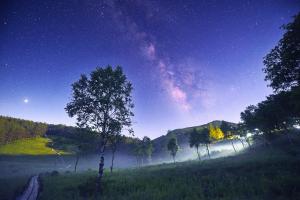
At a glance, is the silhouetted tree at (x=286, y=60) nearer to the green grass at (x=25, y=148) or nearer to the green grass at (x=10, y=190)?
the green grass at (x=10, y=190)

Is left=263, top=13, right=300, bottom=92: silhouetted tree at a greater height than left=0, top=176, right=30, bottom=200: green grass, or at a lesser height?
greater

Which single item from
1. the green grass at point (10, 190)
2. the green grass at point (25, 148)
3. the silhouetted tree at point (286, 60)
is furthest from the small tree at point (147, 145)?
the green grass at point (25, 148)

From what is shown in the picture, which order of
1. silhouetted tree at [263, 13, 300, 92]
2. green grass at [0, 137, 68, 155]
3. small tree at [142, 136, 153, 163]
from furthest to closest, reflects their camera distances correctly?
green grass at [0, 137, 68, 155]
small tree at [142, 136, 153, 163]
silhouetted tree at [263, 13, 300, 92]

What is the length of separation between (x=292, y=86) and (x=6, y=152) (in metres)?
190

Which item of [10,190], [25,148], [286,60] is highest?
[25,148]

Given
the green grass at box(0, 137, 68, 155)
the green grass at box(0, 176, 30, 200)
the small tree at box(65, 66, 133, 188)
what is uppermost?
the green grass at box(0, 137, 68, 155)

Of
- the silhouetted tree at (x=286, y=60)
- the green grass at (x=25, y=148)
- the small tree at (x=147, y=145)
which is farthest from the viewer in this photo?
the green grass at (x=25, y=148)

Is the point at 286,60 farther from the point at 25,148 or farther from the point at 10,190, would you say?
the point at 25,148

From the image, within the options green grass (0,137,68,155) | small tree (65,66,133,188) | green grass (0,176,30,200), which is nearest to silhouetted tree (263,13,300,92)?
small tree (65,66,133,188)

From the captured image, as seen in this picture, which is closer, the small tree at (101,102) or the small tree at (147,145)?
the small tree at (101,102)

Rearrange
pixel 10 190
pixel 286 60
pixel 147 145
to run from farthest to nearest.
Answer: pixel 147 145, pixel 10 190, pixel 286 60

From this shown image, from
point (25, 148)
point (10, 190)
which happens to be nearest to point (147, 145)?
point (10, 190)

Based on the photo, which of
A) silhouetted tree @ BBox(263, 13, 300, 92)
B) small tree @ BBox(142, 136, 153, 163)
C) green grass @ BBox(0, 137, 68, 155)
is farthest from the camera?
green grass @ BBox(0, 137, 68, 155)

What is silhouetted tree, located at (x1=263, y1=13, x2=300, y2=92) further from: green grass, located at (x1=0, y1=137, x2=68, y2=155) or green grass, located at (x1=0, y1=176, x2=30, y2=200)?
green grass, located at (x1=0, y1=137, x2=68, y2=155)
